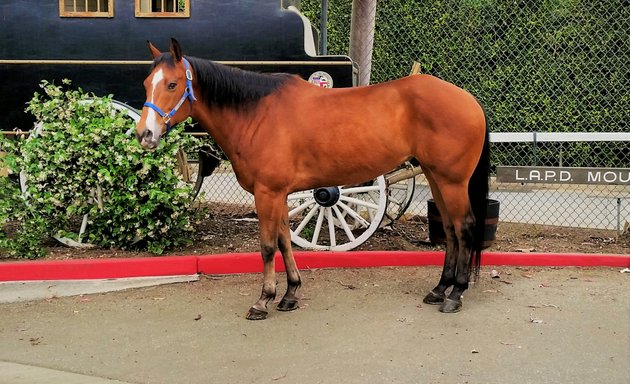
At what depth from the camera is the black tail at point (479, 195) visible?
4926 millimetres

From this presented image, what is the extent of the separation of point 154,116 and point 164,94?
0.17m

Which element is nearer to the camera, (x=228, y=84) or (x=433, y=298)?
(x=228, y=84)

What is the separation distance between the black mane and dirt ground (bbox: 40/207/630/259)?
1.75 meters

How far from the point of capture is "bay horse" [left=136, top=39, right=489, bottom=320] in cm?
464

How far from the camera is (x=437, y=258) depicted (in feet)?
19.2

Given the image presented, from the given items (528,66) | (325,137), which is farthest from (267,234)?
(528,66)

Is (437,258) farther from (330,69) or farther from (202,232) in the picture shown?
(202,232)

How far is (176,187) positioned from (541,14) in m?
5.68

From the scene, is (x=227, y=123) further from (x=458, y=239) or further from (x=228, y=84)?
(x=458, y=239)

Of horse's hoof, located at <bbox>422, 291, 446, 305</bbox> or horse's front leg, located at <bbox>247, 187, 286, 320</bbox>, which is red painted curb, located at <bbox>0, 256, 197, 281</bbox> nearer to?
horse's front leg, located at <bbox>247, 187, 286, 320</bbox>

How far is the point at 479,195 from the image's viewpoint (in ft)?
16.4

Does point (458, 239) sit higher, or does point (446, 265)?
point (458, 239)

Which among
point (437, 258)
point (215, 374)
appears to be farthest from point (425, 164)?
point (215, 374)

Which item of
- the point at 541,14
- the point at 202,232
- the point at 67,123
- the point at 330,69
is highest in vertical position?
the point at 541,14
